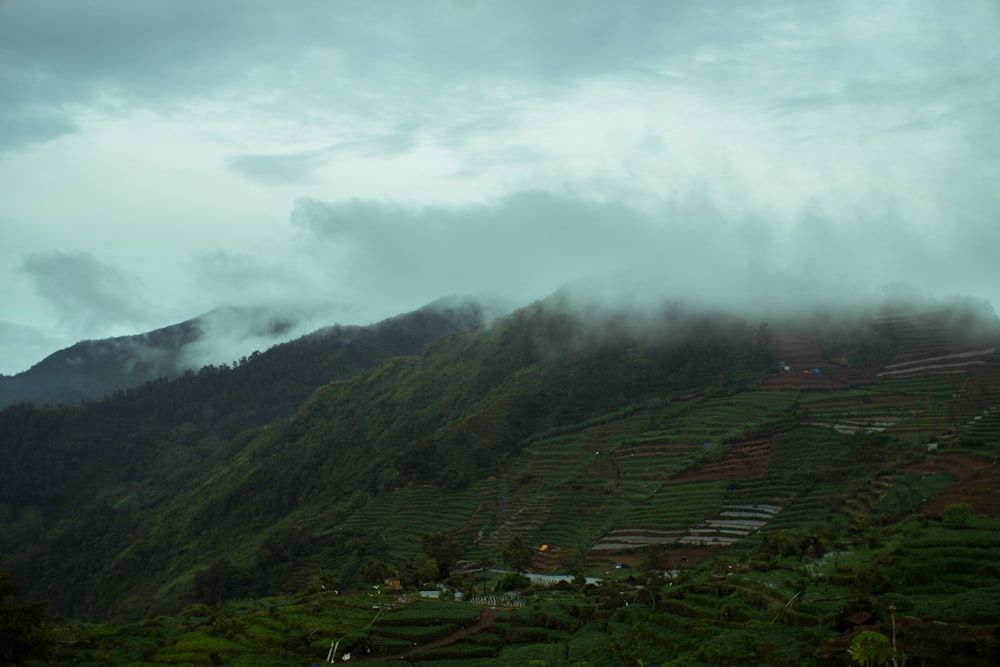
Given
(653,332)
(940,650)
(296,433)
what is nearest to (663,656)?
(940,650)

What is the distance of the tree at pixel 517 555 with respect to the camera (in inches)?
2367

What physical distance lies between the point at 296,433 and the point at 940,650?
108 meters

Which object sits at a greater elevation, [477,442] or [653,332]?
[653,332]

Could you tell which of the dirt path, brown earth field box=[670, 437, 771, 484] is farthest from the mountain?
the dirt path

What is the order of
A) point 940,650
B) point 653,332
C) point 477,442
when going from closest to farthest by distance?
1. point 940,650
2. point 477,442
3. point 653,332

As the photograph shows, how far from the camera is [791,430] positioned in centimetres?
7344

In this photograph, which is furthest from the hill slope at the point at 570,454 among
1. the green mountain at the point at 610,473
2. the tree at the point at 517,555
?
the tree at the point at 517,555

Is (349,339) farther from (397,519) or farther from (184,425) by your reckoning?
(397,519)

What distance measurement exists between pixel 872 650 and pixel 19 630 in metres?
30.6

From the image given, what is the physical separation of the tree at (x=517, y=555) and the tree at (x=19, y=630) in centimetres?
3497

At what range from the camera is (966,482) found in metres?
49.1

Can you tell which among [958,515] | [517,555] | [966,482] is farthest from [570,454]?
[958,515]

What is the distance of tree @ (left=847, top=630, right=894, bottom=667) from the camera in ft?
80.6

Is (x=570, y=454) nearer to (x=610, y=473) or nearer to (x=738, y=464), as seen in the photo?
(x=610, y=473)
